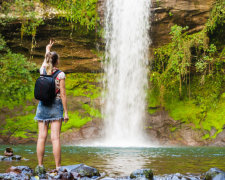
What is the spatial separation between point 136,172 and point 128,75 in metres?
9.53

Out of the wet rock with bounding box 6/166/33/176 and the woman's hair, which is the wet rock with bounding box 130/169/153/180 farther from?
the woman's hair

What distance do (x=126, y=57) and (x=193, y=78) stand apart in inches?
133

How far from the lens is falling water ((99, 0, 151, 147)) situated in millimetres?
12492

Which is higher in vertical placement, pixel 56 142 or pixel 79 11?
pixel 79 11

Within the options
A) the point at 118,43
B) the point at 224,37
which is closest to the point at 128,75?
the point at 118,43

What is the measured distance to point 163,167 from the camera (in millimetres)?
4320

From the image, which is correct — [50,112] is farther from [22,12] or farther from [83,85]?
[83,85]

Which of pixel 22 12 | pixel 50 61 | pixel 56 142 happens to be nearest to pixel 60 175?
pixel 56 142

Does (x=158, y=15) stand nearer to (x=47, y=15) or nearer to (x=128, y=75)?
(x=128, y=75)

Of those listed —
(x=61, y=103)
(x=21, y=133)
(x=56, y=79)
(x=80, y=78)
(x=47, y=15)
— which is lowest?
(x=21, y=133)

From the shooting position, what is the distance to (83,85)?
1359 cm

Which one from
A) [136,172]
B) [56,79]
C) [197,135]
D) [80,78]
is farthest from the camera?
[80,78]

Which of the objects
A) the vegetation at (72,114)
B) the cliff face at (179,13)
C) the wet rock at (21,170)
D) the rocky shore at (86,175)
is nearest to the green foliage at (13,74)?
the vegetation at (72,114)

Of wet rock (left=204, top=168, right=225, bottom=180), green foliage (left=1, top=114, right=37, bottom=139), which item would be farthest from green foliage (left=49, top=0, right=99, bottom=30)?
wet rock (left=204, top=168, right=225, bottom=180)
